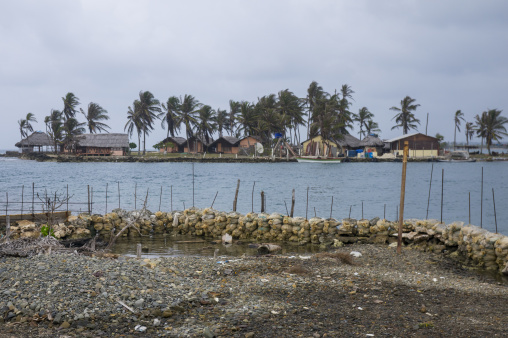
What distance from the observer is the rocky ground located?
780 cm

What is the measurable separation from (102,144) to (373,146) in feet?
192

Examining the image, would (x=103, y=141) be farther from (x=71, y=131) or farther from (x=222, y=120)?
(x=222, y=120)

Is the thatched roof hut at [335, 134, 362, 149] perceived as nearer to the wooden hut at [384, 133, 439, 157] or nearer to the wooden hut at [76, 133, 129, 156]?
the wooden hut at [384, 133, 439, 157]

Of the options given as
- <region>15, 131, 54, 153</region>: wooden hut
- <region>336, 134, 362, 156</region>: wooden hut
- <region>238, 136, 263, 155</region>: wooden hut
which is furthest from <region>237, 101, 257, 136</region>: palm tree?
<region>15, 131, 54, 153</region>: wooden hut

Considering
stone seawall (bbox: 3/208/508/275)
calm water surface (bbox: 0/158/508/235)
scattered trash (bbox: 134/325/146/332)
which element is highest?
scattered trash (bbox: 134/325/146/332)

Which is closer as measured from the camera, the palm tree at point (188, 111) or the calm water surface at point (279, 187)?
the calm water surface at point (279, 187)

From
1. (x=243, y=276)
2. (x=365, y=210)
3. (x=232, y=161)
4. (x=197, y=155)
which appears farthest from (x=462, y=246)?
(x=197, y=155)

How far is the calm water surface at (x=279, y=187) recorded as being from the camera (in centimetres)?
3675

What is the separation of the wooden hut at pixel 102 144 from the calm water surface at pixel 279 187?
5.75 m

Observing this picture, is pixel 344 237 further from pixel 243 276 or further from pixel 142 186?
pixel 142 186

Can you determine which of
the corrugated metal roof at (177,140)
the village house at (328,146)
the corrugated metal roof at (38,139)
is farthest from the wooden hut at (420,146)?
the corrugated metal roof at (38,139)

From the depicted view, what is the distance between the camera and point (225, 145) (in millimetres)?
95688

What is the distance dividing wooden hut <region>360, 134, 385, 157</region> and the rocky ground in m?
86.1

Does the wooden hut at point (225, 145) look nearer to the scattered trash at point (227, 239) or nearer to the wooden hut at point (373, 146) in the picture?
the wooden hut at point (373, 146)
